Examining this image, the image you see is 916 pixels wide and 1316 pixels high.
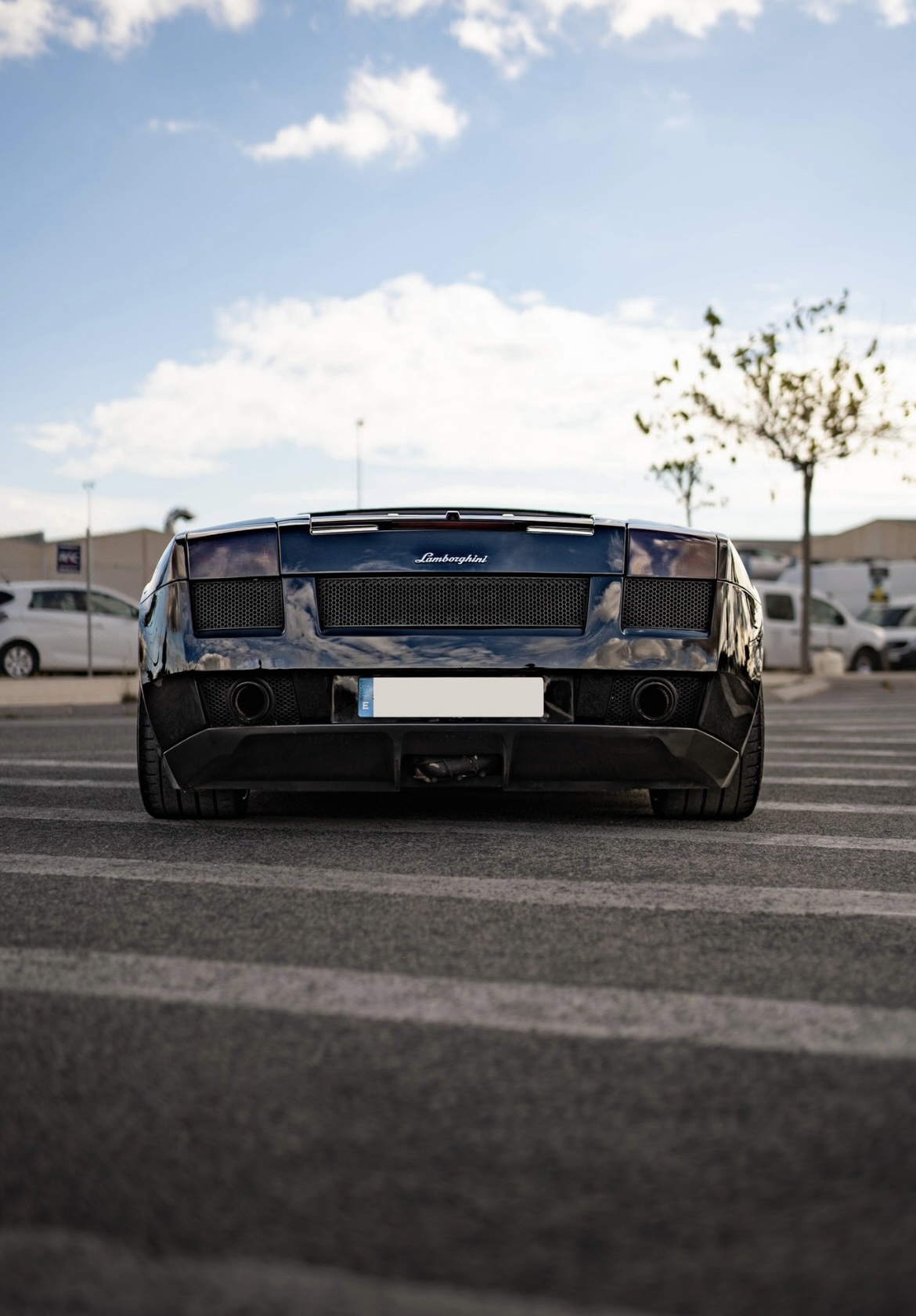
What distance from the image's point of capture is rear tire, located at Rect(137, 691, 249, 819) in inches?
211

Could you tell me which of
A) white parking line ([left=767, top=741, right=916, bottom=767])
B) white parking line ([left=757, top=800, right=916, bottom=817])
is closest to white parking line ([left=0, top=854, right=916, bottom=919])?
white parking line ([left=757, top=800, right=916, bottom=817])

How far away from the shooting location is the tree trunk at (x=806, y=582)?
79.8ft

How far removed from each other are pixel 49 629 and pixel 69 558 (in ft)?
11.2

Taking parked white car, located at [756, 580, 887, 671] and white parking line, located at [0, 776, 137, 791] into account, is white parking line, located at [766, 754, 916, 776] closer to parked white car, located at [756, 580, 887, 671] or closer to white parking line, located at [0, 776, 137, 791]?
white parking line, located at [0, 776, 137, 791]

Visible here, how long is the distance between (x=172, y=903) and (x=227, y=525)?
173 cm

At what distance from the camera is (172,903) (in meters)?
3.87

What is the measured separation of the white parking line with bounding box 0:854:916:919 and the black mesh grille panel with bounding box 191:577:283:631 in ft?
3.02

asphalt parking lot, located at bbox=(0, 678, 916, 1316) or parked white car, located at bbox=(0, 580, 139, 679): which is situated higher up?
parked white car, located at bbox=(0, 580, 139, 679)

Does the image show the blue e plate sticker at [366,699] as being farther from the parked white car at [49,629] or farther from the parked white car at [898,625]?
the parked white car at [898,625]

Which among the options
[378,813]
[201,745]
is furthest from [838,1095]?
[378,813]

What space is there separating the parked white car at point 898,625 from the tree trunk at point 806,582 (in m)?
3.85

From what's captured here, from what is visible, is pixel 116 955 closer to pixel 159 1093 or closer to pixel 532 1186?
pixel 159 1093

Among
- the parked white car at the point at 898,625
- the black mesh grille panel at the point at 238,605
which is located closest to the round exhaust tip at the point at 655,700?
the black mesh grille panel at the point at 238,605

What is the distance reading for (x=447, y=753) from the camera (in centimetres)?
495
